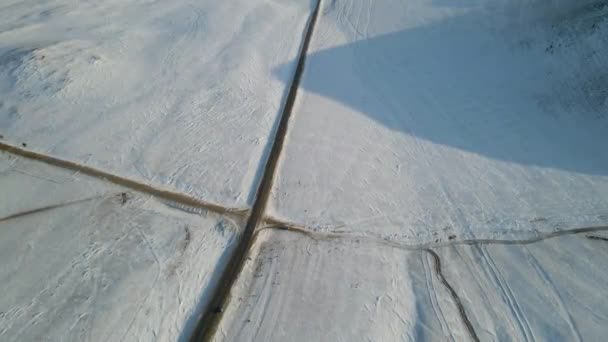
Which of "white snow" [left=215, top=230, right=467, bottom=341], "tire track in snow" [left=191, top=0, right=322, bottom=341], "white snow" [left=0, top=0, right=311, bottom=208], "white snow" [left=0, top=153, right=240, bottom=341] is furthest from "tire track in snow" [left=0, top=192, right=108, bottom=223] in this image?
"white snow" [left=215, top=230, right=467, bottom=341]

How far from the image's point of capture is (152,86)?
689 cm

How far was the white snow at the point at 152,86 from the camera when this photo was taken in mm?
5703

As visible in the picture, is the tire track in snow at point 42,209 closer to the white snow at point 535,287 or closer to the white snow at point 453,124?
the white snow at point 453,124

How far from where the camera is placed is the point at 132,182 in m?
5.35

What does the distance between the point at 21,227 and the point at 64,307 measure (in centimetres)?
139

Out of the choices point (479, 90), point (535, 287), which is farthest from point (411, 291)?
point (479, 90)

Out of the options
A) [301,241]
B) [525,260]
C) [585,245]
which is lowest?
[301,241]

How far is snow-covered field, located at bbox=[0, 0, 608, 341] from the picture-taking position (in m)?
4.14

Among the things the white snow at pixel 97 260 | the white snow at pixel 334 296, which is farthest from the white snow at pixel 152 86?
the white snow at pixel 334 296

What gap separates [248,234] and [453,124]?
3.90 m

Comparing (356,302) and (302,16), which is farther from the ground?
(302,16)

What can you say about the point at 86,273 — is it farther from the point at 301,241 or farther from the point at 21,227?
the point at 301,241

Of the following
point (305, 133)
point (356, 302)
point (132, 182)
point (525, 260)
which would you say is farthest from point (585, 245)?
point (132, 182)

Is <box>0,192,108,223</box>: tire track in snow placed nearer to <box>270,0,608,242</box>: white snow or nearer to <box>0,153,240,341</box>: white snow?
<box>0,153,240,341</box>: white snow
